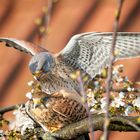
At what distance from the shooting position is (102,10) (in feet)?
12.1

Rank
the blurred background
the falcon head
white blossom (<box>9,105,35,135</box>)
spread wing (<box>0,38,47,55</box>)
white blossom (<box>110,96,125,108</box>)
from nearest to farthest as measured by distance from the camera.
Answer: white blossom (<box>110,96,125,108</box>) → white blossom (<box>9,105,35,135</box>) → the falcon head → spread wing (<box>0,38,47,55</box>) → the blurred background

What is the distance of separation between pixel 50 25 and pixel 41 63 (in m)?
0.90

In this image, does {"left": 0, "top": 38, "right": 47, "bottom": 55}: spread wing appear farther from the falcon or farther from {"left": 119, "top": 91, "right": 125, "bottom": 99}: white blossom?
{"left": 119, "top": 91, "right": 125, "bottom": 99}: white blossom

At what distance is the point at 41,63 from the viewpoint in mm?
2912

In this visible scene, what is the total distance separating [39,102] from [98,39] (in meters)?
0.87

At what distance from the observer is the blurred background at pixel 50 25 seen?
3.61m

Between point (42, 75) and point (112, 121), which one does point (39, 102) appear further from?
point (42, 75)

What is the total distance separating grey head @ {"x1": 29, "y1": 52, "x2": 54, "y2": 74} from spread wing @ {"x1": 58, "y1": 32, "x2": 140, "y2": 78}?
0.28ft

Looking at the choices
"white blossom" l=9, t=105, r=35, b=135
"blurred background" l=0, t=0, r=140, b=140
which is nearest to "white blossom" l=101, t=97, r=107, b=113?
"white blossom" l=9, t=105, r=35, b=135

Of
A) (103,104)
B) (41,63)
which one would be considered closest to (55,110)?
(103,104)

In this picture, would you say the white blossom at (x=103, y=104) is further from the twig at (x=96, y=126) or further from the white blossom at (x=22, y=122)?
the white blossom at (x=22, y=122)

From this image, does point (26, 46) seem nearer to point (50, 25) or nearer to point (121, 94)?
point (50, 25)

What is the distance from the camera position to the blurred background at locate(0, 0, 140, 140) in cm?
361

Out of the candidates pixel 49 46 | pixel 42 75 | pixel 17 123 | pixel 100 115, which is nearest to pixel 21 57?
pixel 49 46
